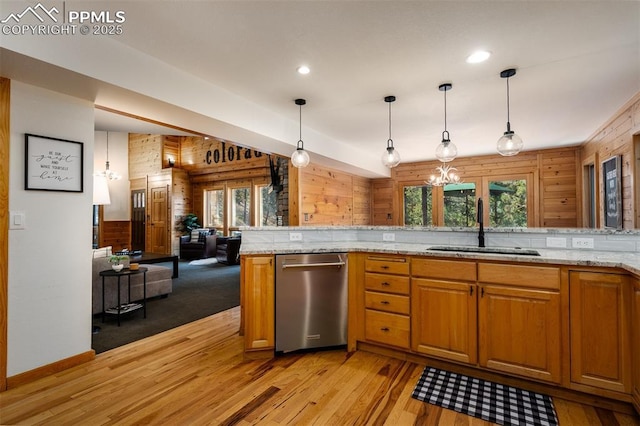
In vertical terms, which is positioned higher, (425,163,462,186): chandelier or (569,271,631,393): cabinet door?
(425,163,462,186): chandelier

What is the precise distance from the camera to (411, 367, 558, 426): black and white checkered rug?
1.85m

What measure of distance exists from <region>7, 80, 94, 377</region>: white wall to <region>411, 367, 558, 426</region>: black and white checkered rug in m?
2.75

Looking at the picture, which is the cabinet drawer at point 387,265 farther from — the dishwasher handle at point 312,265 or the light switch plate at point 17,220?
the light switch plate at point 17,220

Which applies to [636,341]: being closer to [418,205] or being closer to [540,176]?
[540,176]

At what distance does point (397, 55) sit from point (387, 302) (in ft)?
6.77

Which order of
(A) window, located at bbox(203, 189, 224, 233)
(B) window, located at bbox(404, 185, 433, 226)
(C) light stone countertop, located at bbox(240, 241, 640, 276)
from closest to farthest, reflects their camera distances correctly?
(C) light stone countertop, located at bbox(240, 241, 640, 276)
(B) window, located at bbox(404, 185, 433, 226)
(A) window, located at bbox(203, 189, 224, 233)

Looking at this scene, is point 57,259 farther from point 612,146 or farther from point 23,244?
point 612,146

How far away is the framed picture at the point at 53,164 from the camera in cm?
226

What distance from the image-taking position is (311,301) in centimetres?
274

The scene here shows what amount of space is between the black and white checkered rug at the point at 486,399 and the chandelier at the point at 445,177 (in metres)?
4.37

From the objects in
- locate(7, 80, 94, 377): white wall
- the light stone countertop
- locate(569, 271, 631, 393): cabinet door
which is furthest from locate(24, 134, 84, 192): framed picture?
locate(569, 271, 631, 393): cabinet door

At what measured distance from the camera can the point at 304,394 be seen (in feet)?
6.89

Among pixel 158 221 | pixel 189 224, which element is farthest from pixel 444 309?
pixel 158 221

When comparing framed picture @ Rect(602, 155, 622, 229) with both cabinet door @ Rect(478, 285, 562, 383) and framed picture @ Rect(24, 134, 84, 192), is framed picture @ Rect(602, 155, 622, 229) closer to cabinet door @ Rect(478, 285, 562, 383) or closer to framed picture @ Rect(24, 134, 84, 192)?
cabinet door @ Rect(478, 285, 562, 383)
